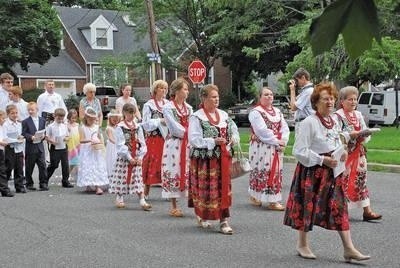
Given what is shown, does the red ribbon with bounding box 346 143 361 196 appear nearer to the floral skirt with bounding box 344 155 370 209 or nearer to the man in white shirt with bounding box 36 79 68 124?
the floral skirt with bounding box 344 155 370 209

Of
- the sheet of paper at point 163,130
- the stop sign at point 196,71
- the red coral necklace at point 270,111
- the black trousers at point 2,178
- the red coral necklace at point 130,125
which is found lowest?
the black trousers at point 2,178

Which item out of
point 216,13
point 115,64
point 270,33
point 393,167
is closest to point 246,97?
point 115,64

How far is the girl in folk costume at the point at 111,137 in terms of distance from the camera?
11102mm

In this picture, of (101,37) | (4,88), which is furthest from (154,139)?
(101,37)

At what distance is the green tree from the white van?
56.8ft

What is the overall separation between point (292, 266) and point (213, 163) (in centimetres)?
188

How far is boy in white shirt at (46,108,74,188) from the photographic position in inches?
453

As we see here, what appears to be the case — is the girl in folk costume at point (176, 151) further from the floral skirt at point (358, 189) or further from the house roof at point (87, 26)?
the house roof at point (87, 26)

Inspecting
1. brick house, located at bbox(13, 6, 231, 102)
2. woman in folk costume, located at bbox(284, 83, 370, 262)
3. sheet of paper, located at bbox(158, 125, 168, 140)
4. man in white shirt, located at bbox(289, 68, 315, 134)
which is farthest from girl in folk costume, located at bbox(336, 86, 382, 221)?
→ brick house, located at bbox(13, 6, 231, 102)

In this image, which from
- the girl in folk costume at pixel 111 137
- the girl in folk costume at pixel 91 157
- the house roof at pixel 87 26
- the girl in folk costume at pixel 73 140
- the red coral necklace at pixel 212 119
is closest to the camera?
the red coral necklace at pixel 212 119

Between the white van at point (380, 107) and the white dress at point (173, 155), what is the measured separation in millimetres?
20380

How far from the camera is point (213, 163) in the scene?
23.9 feet

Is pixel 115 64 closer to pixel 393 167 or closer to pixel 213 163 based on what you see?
pixel 393 167

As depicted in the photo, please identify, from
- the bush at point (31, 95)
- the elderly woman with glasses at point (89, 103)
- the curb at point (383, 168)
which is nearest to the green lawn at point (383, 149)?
the curb at point (383, 168)
